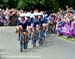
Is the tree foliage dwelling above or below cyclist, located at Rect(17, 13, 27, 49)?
below

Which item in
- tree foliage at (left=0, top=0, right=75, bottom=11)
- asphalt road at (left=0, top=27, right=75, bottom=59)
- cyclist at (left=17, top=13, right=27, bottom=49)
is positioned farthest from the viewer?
tree foliage at (left=0, top=0, right=75, bottom=11)

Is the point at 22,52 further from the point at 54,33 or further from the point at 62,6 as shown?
the point at 62,6

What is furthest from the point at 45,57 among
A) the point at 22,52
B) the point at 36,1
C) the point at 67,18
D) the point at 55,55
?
the point at 36,1

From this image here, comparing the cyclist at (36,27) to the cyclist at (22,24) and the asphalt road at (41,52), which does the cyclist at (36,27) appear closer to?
the asphalt road at (41,52)

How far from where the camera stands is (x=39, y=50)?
1920cm

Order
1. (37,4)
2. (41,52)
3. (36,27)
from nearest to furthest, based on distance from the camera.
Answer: (41,52), (36,27), (37,4)

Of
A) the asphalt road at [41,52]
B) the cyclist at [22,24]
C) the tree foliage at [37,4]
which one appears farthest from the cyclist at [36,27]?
the tree foliage at [37,4]

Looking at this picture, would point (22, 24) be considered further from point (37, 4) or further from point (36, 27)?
point (37, 4)

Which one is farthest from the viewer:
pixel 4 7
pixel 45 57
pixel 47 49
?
pixel 4 7

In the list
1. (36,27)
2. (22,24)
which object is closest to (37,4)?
(36,27)

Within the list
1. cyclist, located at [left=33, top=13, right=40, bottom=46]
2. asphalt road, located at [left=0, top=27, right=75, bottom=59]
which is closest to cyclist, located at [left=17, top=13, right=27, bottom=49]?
asphalt road, located at [left=0, top=27, right=75, bottom=59]

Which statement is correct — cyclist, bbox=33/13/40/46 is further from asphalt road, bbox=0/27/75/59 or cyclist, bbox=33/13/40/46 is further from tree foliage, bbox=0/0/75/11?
tree foliage, bbox=0/0/75/11

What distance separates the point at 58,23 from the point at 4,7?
67.9 feet

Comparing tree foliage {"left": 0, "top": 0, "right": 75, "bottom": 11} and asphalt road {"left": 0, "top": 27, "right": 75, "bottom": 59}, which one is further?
tree foliage {"left": 0, "top": 0, "right": 75, "bottom": 11}
